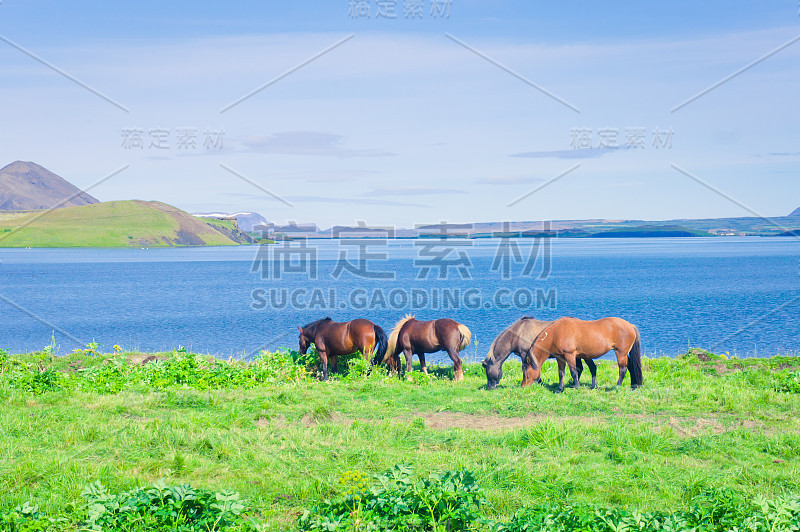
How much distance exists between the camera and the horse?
1399cm

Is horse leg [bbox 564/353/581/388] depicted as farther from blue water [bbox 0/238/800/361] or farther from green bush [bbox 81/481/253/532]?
blue water [bbox 0/238/800/361]

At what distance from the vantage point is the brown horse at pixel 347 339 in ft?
52.6

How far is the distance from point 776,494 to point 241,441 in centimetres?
692

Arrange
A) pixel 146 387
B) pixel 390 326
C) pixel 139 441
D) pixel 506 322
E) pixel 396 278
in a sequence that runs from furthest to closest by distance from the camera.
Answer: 1. pixel 396 278
2. pixel 506 322
3. pixel 390 326
4. pixel 146 387
5. pixel 139 441

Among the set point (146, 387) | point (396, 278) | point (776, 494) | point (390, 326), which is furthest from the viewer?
point (396, 278)

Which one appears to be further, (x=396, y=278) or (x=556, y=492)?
(x=396, y=278)

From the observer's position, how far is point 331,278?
290 feet

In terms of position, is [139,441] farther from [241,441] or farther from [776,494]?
[776,494]

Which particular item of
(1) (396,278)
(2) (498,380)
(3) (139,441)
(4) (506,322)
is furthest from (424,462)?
(1) (396,278)

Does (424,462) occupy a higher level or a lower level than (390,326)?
higher

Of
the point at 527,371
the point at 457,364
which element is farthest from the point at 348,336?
the point at 527,371

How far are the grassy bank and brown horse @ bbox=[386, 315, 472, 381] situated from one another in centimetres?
160

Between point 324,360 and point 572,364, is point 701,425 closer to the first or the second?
point 572,364

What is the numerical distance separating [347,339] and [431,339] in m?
2.30
